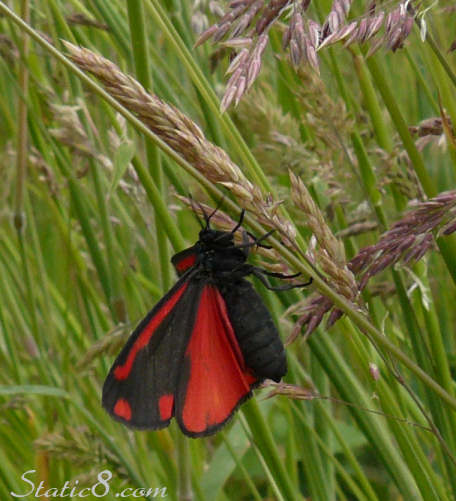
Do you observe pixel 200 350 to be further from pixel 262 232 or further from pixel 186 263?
pixel 262 232

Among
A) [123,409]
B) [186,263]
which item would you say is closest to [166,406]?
[123,409]

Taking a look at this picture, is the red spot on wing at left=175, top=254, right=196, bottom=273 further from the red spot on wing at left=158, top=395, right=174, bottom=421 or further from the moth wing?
the red spot on wing at left=158, top=395, right=174, bottom=421

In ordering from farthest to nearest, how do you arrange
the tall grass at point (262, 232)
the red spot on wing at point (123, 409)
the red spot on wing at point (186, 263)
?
the red spot on wing at point (186, 263) → the red spot on wing at point (123, 409) → the tall grass at point (262, 232)

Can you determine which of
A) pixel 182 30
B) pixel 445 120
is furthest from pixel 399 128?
pixel 182 30

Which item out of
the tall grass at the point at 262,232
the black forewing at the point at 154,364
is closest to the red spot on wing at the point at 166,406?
the black forewing at the point at 154,364

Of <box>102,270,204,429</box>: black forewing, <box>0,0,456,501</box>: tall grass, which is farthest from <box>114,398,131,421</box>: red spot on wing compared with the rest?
<box>0,0,456,501</box>: tall grass

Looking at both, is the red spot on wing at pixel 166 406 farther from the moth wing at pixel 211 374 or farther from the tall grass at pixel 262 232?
the tall grass at pixel 262 232
